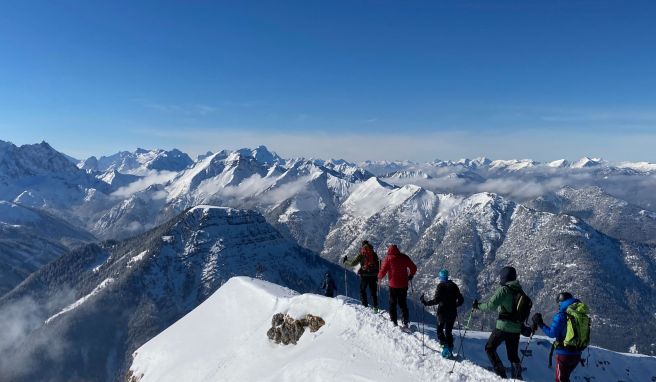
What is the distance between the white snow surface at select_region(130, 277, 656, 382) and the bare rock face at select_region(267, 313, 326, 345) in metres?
0.50

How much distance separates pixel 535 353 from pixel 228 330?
32.7m

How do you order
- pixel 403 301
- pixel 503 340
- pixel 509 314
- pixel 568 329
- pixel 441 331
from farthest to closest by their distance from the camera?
pixel 403 301 → pixel 441 331 → pixel 503 340 → pixel 509 314 → pixel 568 329

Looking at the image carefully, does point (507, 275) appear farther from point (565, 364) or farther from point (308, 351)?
point (308, 351)

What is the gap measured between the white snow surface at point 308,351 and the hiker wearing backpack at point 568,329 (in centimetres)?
419

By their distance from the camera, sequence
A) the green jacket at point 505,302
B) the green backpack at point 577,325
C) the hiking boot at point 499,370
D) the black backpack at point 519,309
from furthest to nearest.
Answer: the hiking boot at point 499,370, the green jacket at point 505,302, the black backpack at point 519,309, the green backpack at point 577,325

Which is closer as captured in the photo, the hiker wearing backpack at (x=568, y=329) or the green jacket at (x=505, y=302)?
the hiker wearing backpack at (x=568, y=329)

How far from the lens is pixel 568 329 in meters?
18.7

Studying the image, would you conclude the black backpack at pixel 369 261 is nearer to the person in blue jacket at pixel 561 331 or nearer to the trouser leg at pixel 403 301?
the trouser leg at pixel 403 301

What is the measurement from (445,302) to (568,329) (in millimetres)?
6098

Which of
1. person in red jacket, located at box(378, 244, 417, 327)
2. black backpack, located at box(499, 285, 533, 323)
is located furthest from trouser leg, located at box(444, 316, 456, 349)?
black backpack, located at box(499, 285, 533, 323)

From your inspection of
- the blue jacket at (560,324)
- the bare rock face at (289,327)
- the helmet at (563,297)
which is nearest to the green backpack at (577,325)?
the blue jacket at (560,324)

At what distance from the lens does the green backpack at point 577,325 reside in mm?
18422

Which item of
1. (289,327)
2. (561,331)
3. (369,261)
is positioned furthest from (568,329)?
(289,327)

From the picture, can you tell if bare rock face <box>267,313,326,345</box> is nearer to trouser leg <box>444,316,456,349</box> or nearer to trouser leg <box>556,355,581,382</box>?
trouser leg <box>444,316,456,349</box>
